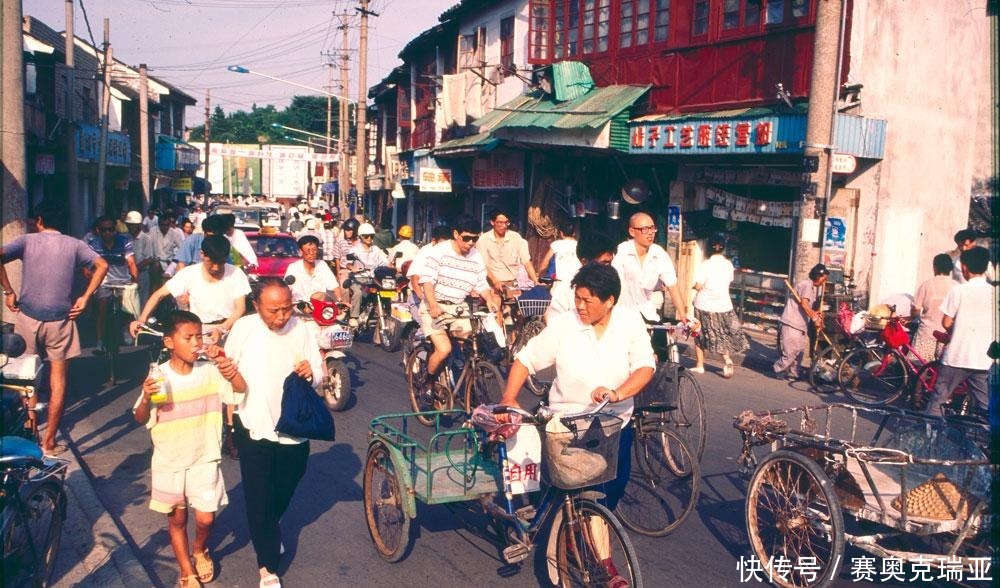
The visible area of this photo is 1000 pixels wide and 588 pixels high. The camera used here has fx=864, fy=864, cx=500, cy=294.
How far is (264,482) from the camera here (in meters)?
4.61

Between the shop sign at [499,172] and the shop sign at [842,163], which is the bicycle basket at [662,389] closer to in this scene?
the shop sign at [842,163]

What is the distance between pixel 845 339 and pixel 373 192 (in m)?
37.4

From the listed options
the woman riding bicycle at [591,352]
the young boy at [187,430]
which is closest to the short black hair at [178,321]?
the young boy at [187,430]

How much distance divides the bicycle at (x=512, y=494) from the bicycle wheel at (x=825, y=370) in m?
6.28

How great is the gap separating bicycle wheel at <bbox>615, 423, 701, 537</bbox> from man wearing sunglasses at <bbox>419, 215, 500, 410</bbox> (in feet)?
8.59

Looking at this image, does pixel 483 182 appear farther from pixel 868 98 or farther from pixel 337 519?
pixel 337 519

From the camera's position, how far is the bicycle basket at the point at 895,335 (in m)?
9.97

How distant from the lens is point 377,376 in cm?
1073

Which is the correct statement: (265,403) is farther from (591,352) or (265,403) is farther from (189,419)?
(591,352)

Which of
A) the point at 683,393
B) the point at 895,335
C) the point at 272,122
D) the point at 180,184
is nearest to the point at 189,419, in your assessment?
the point at 683,393

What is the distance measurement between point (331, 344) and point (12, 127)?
3594 millimetres

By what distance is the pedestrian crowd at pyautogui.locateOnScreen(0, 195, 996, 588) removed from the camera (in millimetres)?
4457

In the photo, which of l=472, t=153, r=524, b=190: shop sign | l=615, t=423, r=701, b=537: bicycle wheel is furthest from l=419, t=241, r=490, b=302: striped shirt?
l=472, t=153, r=524, b=190: shop sign

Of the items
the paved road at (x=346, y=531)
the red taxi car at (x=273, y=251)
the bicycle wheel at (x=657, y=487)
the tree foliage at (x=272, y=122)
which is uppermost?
the tree foliage at (x=272, y=122)
